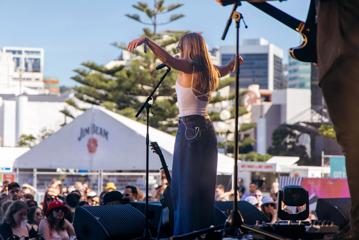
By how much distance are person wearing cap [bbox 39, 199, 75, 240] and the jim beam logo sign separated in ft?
33.8

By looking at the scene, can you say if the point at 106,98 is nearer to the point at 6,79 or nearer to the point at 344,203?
the point at 344,203

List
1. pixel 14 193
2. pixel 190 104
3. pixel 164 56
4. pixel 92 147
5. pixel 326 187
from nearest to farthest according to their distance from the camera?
1. pixel 164 56
2. pixel 190 104
3. pixel 14 193
4. pixel 326 187
5. pixel 92 147

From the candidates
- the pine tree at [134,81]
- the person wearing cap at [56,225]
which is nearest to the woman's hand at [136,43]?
the person wearing cap at [56,225]

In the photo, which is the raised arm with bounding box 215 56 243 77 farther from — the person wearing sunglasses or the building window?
→ the building window

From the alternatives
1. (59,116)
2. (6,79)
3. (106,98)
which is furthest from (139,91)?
(6,79)

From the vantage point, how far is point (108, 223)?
695 centimetres

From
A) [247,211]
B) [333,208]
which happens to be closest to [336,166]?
[247,211]

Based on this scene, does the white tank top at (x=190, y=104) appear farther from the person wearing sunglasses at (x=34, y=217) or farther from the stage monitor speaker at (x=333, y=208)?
the person wearing sunglasses at (x=34, y=217)

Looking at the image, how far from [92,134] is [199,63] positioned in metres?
14.3

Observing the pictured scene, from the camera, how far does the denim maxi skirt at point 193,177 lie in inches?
241

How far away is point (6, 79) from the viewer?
102m

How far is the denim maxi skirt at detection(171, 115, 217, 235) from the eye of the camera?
611cm

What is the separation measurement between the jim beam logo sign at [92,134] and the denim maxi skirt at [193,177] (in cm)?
1426

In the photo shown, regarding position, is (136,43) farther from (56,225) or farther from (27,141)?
(27,141)
